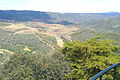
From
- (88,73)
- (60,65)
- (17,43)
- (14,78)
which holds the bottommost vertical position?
(17,43)

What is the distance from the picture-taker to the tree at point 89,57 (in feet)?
59.3

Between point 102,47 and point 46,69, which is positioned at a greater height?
point 102,47

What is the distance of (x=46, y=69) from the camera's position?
2683 centimetres

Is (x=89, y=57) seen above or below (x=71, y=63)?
above

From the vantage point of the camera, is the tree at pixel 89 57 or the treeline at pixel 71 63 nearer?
the tree at pixel 89 57

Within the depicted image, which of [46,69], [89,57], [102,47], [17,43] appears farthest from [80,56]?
[17,43]

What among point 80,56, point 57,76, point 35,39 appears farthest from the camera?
point 35,39

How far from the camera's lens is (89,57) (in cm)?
2122

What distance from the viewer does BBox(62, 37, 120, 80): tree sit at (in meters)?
18.1

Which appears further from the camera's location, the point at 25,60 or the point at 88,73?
the point at 25,60

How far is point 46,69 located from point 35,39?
85277 mm

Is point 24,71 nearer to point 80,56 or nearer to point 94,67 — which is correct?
point 80,56

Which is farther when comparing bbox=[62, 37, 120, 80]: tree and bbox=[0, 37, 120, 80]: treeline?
bbox=[0, 37, 120, 80]: treeline

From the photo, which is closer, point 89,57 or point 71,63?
point 89,57
